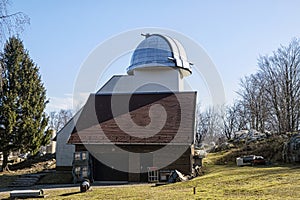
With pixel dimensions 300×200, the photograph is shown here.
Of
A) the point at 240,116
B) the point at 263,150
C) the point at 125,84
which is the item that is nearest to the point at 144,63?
the point at 125,84

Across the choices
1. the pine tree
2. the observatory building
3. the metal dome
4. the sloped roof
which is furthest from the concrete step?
the metal dome

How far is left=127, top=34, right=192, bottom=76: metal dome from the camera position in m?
26.9

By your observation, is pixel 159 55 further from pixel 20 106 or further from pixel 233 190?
pixel 233 190

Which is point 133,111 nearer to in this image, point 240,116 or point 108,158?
point 108,158

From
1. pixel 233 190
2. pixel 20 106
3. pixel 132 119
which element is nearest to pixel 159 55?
pixel 132 119

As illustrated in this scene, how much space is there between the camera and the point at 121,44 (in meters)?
24.6

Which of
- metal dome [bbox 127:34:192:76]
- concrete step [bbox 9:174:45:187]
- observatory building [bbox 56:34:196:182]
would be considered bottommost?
concrete step [bbox 9:174:45:187]

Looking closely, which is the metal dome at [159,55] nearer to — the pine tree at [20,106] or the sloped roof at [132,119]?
the sloped roof at [132,119]

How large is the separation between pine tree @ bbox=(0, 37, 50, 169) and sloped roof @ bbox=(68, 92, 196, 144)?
4883 millimetres

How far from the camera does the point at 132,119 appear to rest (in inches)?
833

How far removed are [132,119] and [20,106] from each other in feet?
31.6

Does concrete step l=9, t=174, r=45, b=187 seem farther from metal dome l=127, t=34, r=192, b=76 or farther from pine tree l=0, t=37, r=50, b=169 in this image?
metal dome l=127, t=34, r=192, b=76

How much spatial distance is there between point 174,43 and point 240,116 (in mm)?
20738

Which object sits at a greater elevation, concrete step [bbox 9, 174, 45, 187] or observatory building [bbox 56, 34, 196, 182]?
observatory building [bbox 56, 34, 196, 182]
